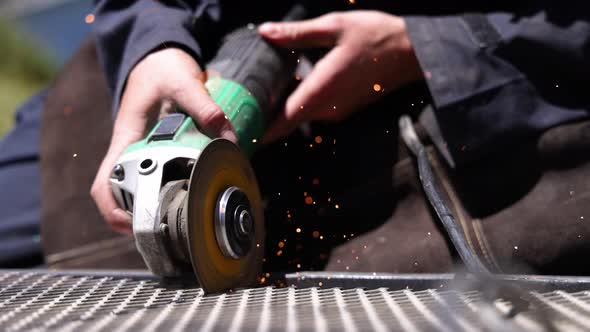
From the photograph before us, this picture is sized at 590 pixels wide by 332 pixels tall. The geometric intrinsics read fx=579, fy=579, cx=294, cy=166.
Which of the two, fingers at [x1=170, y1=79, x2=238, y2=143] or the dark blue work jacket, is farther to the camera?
the dark blue work jacket

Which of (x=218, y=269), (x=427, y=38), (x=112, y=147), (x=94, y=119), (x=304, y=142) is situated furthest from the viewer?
(x=94, y=119)

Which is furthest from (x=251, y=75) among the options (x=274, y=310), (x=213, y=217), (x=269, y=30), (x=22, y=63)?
(x=22, y=63)

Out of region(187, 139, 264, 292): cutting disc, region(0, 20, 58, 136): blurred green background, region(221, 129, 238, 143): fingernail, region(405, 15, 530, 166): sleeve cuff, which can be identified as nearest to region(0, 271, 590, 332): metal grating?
region(187, 139, 264, 292): cutting disc

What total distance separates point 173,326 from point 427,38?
0.57 metres

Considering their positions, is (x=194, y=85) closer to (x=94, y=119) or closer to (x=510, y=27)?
(x=510, y=27)

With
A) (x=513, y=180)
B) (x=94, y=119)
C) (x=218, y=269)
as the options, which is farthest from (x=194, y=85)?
(x=94, y=119)

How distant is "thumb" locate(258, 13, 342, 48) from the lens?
844mm

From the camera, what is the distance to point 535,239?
0.76 m

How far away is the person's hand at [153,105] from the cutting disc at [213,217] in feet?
0.19

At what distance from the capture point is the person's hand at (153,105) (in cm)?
66

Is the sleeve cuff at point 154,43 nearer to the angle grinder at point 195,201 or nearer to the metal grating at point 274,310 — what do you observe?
the angle grinder at point 195,201

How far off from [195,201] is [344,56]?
1.34 ft

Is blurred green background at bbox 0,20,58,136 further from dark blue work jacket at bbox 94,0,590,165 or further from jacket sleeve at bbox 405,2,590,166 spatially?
jacket sleeve at bbox 405,2,590,166

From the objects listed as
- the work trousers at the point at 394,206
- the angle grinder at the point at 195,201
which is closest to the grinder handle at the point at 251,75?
the angle grinder at the point at 195,201
